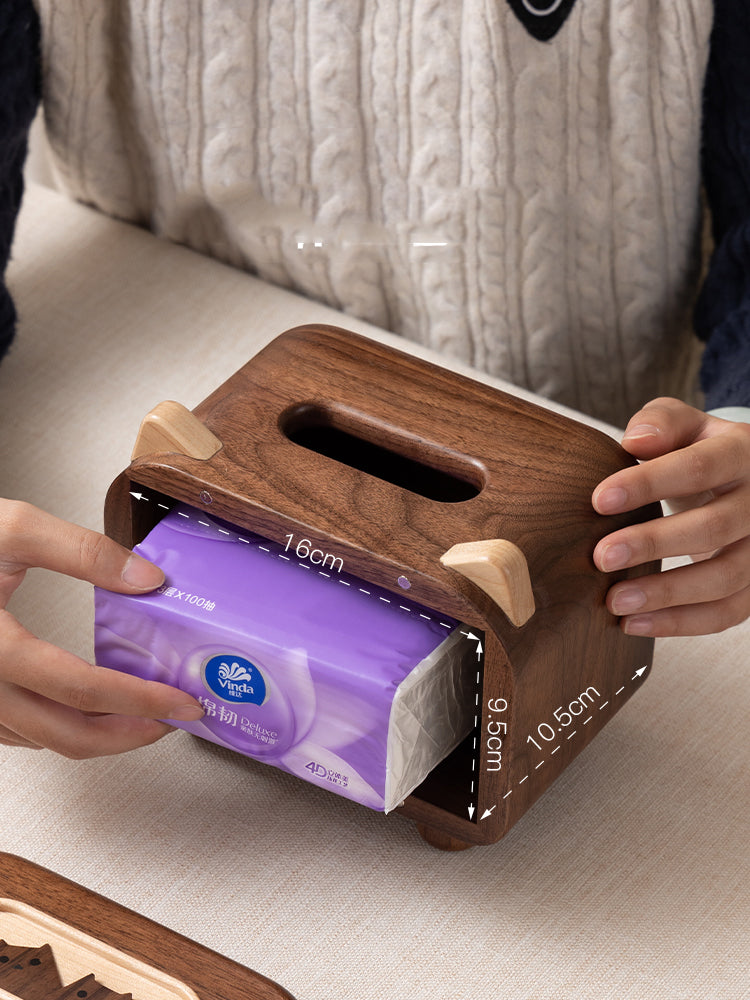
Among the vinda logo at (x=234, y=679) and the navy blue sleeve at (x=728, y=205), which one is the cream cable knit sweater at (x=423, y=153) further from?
the vinda logo at (x=234, y=679)

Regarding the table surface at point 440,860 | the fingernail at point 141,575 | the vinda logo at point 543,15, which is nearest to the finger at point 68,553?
the fingernail at point 141,575

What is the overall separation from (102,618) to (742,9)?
591mm

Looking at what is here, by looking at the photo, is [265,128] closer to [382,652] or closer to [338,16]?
[338,16]

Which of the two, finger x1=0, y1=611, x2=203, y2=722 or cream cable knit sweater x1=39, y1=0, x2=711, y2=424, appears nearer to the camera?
finger x1=0, y1=611, x2=203, y2=722

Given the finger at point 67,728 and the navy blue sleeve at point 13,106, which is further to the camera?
the navy blue sleeve at point 13,106

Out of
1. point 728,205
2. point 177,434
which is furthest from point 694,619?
point 728,205

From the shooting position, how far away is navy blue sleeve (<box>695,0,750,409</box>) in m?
0.84

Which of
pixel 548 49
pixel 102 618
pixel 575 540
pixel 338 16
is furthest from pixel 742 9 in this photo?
pixel 102 618

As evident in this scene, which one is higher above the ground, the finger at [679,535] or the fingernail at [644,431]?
the fingernail at [644,431]

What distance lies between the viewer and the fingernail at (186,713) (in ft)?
1.78

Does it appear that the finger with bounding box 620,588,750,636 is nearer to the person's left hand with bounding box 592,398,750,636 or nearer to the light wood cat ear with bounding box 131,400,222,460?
the person's left hand with bounding box 592,398,750,636

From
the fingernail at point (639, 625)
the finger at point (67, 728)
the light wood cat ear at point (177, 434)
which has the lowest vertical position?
the fingernail at point (639, 625)

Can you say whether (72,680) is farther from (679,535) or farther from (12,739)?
(679,535)

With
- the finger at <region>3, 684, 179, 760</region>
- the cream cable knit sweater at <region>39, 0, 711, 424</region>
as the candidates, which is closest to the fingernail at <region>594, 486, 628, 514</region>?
the finger at <region>3, 684, 179, 760</region>
